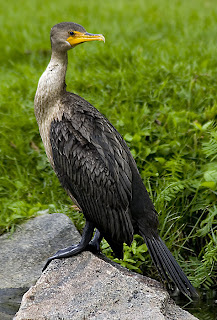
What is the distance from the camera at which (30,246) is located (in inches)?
170

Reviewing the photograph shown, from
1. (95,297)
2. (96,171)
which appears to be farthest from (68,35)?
(95,297)

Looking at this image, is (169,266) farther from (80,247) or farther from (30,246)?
(30,246)

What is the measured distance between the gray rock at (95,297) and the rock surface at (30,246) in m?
0.76

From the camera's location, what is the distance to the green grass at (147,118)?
14.4 ft

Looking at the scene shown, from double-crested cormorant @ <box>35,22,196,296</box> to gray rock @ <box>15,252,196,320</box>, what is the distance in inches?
8.3

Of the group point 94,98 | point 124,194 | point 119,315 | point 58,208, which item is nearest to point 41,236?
point 58,208

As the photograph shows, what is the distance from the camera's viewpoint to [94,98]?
18.7 ft

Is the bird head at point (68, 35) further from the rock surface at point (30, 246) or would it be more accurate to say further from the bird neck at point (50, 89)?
the rock surface at point (30, 246)

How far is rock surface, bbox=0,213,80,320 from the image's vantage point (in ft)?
13.7

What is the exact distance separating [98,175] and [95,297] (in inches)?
29.9

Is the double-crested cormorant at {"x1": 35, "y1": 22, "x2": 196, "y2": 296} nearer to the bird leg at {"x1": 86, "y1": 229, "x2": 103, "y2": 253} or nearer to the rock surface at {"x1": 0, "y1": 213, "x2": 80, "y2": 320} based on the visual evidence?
the bird leg at {"x1": 86, "y1": 229, "x2": 103, "y2": 253}

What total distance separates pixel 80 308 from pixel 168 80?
3.28 metres

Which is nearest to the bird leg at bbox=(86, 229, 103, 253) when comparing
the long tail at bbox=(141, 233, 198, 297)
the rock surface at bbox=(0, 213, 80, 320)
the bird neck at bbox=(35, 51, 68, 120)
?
the long tail at bbox=(141, 233, 198, 297)

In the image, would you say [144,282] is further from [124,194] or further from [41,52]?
[41,52]
